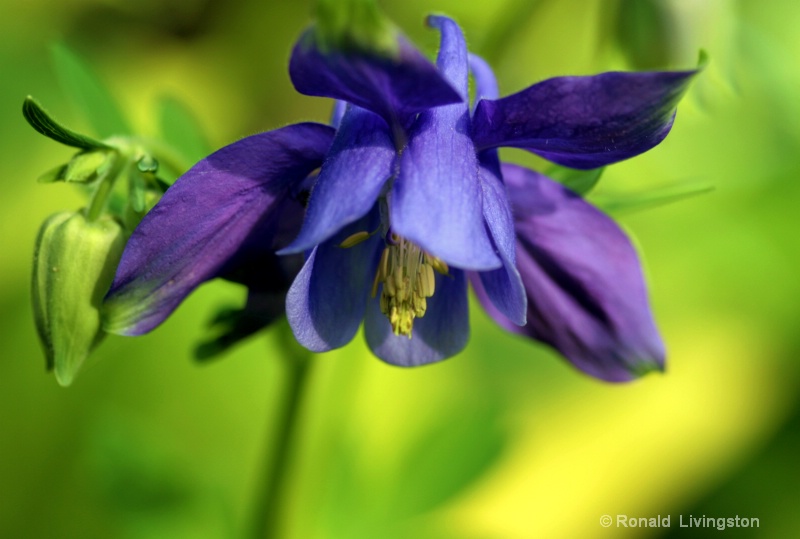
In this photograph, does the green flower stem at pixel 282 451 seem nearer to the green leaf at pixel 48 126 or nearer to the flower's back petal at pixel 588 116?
the green leaf at pixel 48 126

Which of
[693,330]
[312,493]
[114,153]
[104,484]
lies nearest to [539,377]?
[693,330]

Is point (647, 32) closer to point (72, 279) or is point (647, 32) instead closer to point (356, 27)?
point (356, 27)

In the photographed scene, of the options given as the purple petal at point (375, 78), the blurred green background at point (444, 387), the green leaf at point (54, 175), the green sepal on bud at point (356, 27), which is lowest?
the blurred green background at point (444, 387)

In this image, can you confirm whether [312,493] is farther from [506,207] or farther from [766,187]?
[766,187]

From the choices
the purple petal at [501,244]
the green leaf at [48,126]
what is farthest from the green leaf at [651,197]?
the green leaf at [48,126]

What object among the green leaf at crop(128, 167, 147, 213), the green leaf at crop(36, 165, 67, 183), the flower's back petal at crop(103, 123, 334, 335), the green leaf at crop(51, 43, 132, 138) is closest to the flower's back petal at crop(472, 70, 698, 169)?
the flower's back petal at crop(103, 123, 334, 335)

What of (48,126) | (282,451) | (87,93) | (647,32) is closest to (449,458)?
(282,451)
